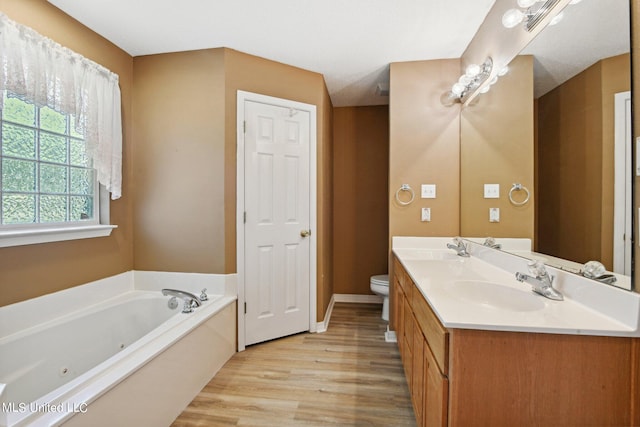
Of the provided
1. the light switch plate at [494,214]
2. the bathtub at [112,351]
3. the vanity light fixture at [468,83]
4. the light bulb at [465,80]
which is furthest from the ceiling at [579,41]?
the bathtub at [112,351]

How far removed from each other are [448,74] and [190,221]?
97.7 inches

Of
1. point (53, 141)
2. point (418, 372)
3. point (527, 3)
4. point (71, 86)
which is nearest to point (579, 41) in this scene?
point (527, 3)

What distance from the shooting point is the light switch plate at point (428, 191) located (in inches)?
90.3

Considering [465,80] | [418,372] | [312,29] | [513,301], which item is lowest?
[418,372]

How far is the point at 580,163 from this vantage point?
108cm

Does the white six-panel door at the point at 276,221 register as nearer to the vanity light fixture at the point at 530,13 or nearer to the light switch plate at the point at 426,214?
the light switch plate at the point at 426,214

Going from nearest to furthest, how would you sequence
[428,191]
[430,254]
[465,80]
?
1. [465,80]
2. [430,254]
3. [428,191]

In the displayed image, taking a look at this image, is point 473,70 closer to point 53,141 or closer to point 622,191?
point 622,191

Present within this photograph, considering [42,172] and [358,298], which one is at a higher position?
[42,172]

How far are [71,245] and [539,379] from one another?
254cm

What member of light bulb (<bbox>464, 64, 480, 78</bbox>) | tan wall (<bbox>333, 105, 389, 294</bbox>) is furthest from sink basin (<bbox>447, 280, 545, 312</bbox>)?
tan wall (<bbox>333, 105, 389, 294</bbox>)

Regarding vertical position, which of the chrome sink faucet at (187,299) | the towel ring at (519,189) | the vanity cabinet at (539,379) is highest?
the towel ring at (519,189)

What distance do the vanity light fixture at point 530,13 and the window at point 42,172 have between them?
2.62 metres

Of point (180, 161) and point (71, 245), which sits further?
point (180, 161)
